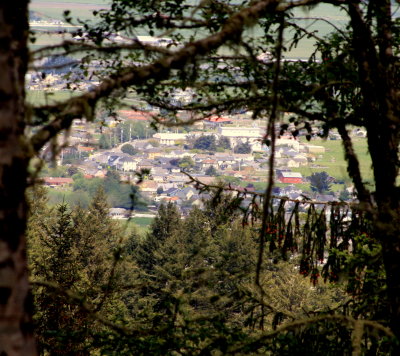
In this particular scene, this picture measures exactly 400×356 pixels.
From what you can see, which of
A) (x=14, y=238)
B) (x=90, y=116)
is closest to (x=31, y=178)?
(x=14, y=238)

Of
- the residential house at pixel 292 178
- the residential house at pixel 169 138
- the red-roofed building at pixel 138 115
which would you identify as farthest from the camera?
the residential house at pixel 169 138

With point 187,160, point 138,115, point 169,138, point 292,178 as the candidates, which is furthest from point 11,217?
point 169,138

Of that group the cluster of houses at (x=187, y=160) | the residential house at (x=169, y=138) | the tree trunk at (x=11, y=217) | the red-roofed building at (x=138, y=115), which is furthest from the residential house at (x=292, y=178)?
the tree trunk at (x=11, y=217)

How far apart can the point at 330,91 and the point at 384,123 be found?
1.23 meters

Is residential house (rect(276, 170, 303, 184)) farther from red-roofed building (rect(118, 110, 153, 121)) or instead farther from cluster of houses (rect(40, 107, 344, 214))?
red-roofed building (rect(118, 110, 153, 121))

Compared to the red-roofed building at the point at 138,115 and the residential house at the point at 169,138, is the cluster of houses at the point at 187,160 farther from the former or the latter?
the red-roofed building at the point at 138,115

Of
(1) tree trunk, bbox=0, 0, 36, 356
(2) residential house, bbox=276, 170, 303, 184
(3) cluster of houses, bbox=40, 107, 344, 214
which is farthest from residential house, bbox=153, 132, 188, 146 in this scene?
(1) tree trunk, bbox=0, 0, 36, 356

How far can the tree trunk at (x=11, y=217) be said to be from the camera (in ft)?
7.44

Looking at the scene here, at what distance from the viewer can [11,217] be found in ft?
7.57

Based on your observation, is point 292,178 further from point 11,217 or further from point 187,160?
point 11,217

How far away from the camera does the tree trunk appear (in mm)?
2268

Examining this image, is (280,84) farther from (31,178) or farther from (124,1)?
(31,178)

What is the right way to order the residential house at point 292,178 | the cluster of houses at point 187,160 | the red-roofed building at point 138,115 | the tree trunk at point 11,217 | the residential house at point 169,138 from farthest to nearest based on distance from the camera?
the residential house at point 169,138 < the cluster of houses at point 187,160 < the residential house at point 292,178 < the red-roofed building at point 138,115 < the tree trunk at point 11,217

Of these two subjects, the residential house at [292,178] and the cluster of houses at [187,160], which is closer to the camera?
the residential house at [292,178]
